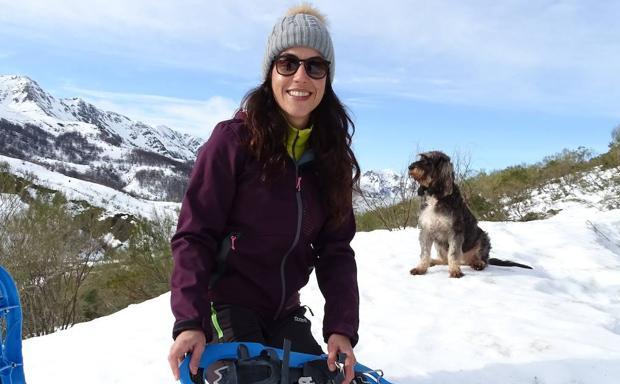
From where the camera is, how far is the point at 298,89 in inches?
92.0

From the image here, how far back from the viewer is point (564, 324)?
4070 millimetres

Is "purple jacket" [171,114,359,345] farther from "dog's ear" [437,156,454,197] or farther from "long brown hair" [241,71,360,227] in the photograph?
"dog's ear" [437,156,454,197]

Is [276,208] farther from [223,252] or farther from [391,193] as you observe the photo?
[391,193]

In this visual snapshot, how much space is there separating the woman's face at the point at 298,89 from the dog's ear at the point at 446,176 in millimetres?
3389

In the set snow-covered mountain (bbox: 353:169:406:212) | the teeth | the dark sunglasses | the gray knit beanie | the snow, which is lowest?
the snow

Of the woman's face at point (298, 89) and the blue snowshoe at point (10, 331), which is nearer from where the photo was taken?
the blue snowshoe at point (10, 331)

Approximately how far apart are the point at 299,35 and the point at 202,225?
1.03 m

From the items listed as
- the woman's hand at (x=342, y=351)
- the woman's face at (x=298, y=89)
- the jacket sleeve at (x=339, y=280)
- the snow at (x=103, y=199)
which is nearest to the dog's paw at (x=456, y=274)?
the jacket sleeve at (x=339, y=280)

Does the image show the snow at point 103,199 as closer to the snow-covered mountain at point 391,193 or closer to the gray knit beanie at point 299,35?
the snow-covered mountain at point 391,193

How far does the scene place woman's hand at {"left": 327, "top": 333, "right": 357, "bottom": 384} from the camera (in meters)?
2.18

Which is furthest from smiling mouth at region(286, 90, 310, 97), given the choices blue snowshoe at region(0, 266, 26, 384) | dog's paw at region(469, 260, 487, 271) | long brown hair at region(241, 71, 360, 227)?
dog's paw at region(469, 260, 487, 271)

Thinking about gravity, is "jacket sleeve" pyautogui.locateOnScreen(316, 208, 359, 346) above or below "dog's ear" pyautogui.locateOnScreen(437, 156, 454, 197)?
below

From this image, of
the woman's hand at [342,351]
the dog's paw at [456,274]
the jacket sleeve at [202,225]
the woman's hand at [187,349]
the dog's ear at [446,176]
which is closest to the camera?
the woman's hand at [187,349]

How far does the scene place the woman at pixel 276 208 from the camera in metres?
2.17
